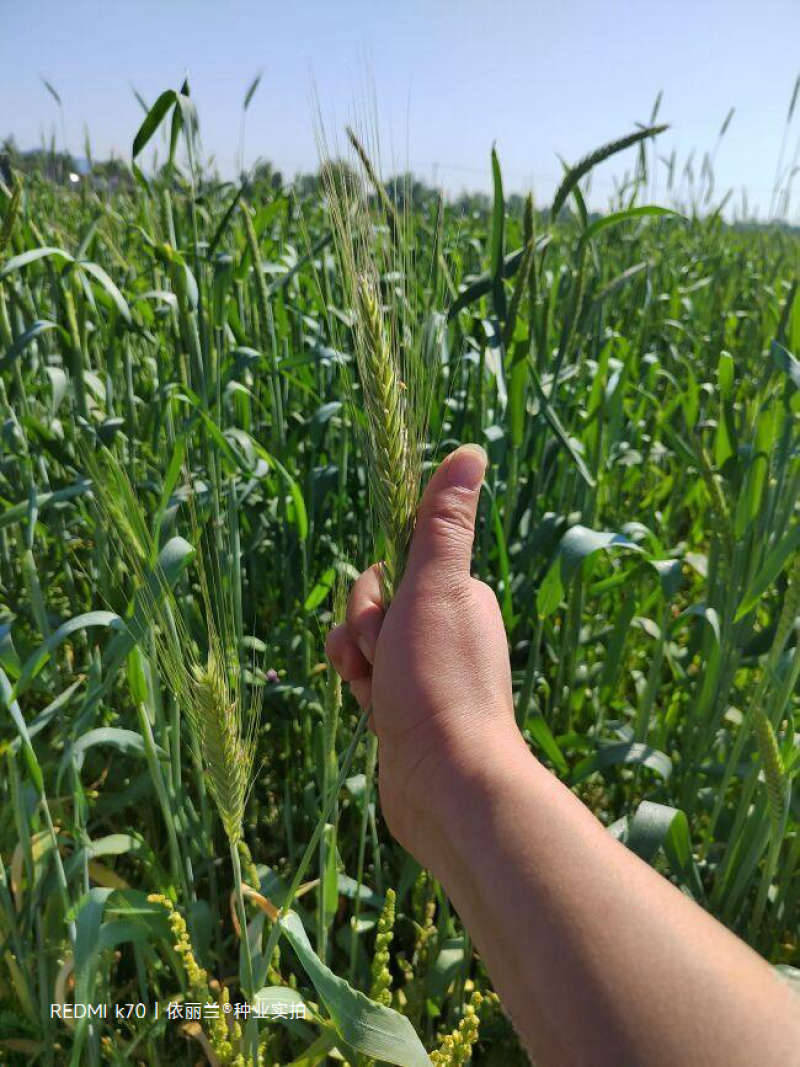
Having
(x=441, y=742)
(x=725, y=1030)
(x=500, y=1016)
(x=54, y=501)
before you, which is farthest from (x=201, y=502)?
(x=725, y=1030)

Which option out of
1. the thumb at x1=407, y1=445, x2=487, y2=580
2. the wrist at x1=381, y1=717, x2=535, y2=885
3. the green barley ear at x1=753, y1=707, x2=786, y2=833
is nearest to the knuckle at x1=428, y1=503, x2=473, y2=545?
the thumb at x1=407, y1=445, x2=487, y2=580

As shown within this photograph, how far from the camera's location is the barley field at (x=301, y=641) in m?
0.94

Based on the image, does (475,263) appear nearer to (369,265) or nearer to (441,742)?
(369,265)

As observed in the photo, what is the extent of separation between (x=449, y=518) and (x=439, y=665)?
164 millimetres

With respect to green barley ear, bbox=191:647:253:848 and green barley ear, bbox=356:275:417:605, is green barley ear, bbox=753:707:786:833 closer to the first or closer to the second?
green barley ear, bbox=356:275:417:605

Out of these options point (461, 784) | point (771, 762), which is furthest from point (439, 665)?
point (771, 762)

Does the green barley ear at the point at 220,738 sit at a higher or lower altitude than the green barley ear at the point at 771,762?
higher

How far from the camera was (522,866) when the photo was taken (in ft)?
2.27

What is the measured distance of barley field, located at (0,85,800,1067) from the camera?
3.09 ft

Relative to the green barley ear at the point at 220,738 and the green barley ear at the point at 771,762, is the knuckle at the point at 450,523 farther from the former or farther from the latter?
the green barley ear at the point at 771,762

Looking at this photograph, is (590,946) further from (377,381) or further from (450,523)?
(377,381)

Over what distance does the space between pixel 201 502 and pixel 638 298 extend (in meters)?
2.45

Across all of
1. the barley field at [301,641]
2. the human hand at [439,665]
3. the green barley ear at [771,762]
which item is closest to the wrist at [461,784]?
the human hand at [439,665]

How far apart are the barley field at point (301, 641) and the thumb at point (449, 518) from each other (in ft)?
0.10
